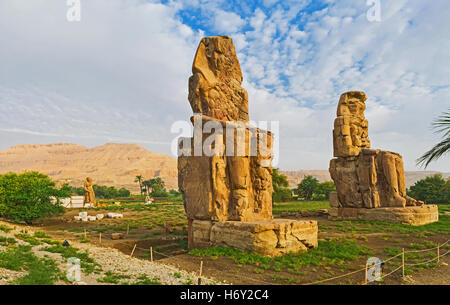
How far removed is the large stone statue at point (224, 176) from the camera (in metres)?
8.83

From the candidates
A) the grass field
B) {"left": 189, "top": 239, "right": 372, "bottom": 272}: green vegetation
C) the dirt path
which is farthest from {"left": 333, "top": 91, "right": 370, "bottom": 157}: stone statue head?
the dirt path

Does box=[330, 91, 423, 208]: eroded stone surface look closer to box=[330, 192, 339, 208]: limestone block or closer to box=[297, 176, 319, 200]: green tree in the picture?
box=[330, 192, 339, 208]: limestone block

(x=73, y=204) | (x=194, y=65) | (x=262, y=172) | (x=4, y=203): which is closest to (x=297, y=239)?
(x=262, y=172)

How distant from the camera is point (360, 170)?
674 inches

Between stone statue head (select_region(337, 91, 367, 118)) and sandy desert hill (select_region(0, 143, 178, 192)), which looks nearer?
stone statue head (select_region(337, 91, 367, 118))

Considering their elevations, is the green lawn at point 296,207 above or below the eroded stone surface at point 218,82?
→ below

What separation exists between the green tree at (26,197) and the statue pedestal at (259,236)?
13095 mm

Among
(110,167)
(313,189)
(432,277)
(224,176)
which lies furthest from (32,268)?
(110,167)

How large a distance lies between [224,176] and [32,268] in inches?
228

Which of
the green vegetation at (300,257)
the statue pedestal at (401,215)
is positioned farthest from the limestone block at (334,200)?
the green vegetation at (300,257)

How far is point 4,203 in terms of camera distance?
55.8ft

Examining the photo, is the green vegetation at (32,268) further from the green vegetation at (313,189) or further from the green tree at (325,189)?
the green tree at (325,189)

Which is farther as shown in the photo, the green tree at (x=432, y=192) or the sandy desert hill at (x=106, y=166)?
the sandy desert hill at (x=106, y=166)

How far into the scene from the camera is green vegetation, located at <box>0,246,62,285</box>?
5.26 meters
